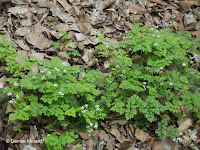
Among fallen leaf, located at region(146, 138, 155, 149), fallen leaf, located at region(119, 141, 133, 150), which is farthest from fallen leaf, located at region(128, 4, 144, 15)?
fallen leaf, located at region(119, 141, 133, 150)

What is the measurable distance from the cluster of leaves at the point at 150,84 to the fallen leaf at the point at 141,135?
0.43ft

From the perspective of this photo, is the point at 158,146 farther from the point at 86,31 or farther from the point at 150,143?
the point at 86,31

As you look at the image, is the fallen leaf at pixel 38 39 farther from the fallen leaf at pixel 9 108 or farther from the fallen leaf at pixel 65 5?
the fallen leaf at pixel 9 108

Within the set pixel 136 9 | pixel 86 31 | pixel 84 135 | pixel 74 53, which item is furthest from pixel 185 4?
pixel 84 135

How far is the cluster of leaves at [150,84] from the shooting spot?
10.1 ft

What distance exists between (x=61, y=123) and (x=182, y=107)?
88.5 inches

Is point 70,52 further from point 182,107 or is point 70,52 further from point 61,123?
point 182,107

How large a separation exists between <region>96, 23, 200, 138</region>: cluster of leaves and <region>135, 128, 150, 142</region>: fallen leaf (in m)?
0.13

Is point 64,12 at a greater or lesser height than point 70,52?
greater

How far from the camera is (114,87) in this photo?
11.0 ft

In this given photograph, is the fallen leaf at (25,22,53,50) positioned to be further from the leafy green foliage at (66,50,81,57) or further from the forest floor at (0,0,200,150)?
the leafy green foliage at (66,50,81,57)

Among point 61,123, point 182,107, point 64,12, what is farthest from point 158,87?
point 64,12

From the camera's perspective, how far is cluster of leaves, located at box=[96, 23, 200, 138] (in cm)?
307

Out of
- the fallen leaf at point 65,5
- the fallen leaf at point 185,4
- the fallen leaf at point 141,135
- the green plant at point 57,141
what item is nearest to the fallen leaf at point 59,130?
the green plant at point 57,141
